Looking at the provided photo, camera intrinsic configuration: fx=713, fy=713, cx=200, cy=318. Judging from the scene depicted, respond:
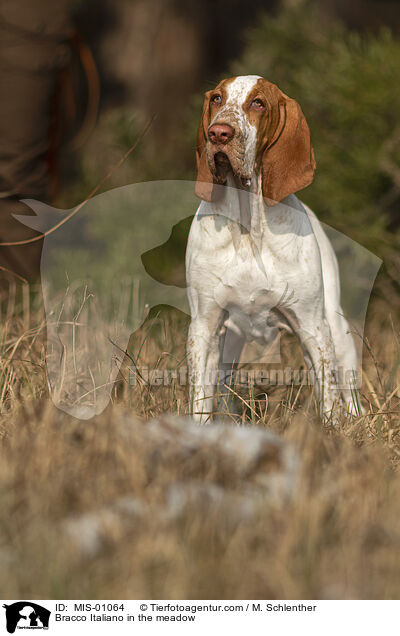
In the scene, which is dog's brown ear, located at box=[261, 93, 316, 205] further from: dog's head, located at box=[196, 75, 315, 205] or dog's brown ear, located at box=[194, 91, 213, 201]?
dog's brown ear, located at box=[194, 91, 213, 201]

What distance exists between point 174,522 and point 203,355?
1.04 metres

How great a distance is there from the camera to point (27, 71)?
3562mm

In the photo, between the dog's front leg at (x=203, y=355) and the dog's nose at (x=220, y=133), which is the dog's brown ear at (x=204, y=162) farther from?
the dog's front leg at (x=203, y=355)

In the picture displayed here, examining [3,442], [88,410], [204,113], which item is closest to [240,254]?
[204,113]

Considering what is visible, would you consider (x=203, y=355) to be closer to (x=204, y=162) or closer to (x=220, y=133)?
(x=204, y=162)

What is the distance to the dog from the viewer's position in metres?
2.17

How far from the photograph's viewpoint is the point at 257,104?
2172mm

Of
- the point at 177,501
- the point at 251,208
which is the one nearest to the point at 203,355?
the point at 251,208

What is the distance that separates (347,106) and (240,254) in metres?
1.95

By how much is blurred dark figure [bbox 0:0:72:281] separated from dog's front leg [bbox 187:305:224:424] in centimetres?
169

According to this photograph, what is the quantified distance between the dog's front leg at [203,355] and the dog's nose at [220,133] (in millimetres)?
568

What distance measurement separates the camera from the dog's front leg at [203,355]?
2396 mm
